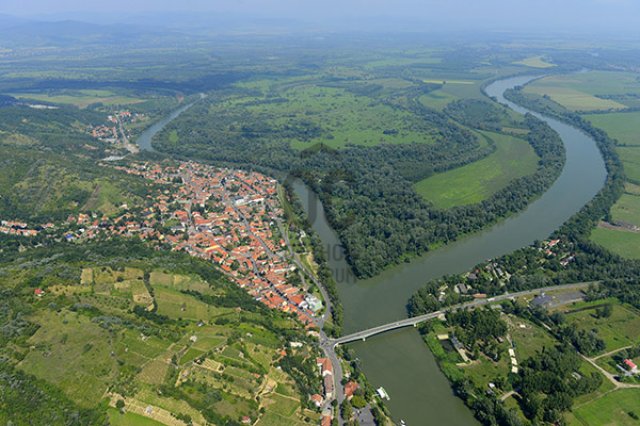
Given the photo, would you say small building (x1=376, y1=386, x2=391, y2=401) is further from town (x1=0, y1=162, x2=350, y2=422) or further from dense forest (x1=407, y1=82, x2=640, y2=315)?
dense forest (x1=407, y1=82, x2=640, y2=315)

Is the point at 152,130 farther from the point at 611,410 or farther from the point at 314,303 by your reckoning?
the point at 611,410

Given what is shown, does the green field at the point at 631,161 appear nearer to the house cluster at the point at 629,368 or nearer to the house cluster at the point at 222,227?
the house cluster at the point at 629,368

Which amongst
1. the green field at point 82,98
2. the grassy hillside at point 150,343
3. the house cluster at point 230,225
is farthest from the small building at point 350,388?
the green field at point 82,98

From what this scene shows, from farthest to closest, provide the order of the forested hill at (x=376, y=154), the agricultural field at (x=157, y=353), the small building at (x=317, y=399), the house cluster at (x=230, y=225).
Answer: the forested hill at (x=376, y=154) < the house cluster at (x=230, y=225) < the small building at (x=317, y=399) < the agricultural field at (x=157, y=353)

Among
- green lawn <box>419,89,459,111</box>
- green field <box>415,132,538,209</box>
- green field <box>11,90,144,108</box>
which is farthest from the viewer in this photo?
green field <box>11,90,144,108</box>

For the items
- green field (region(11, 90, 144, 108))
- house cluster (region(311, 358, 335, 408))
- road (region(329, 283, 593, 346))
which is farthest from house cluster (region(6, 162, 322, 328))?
green field (region(11, 90, 144, 108))
